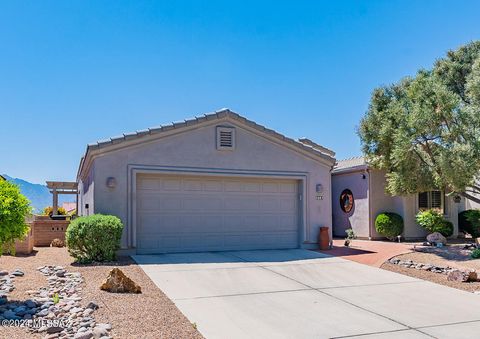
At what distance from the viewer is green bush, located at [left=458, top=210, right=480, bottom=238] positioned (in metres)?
17.9

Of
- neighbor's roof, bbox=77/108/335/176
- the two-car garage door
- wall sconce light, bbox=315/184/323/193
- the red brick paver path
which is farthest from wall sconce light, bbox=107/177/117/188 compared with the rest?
the red brick paver path

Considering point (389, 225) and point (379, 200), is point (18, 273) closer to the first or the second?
point (389, 225)

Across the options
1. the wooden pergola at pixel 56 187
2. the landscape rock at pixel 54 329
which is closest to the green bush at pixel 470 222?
the landscape rock at pixel 54 329

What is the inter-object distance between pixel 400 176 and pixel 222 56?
26.0ft

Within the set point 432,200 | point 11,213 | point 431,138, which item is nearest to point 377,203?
point 432,200

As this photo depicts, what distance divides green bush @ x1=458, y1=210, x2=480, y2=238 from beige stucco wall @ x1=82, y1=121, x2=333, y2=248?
7606 millimetres

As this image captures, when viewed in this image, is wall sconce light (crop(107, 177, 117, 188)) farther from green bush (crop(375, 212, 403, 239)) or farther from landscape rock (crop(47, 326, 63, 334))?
green bush (crop(375, 212, 403, 239))

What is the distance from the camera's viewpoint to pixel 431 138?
13203mm

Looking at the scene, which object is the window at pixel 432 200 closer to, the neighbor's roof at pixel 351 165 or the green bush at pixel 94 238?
the neighbor's roof at pixel 351 165

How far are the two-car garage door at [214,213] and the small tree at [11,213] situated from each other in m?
5.43

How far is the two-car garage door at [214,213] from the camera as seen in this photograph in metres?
12.7

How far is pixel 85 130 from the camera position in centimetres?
2348

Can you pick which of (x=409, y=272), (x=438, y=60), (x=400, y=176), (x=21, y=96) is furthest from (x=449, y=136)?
(x=21, y=96)

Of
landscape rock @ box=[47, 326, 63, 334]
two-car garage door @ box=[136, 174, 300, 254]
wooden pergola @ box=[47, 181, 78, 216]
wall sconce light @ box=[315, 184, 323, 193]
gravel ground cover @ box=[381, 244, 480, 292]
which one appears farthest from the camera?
wooden pergola @ box=[47, 181, 78, 216]
